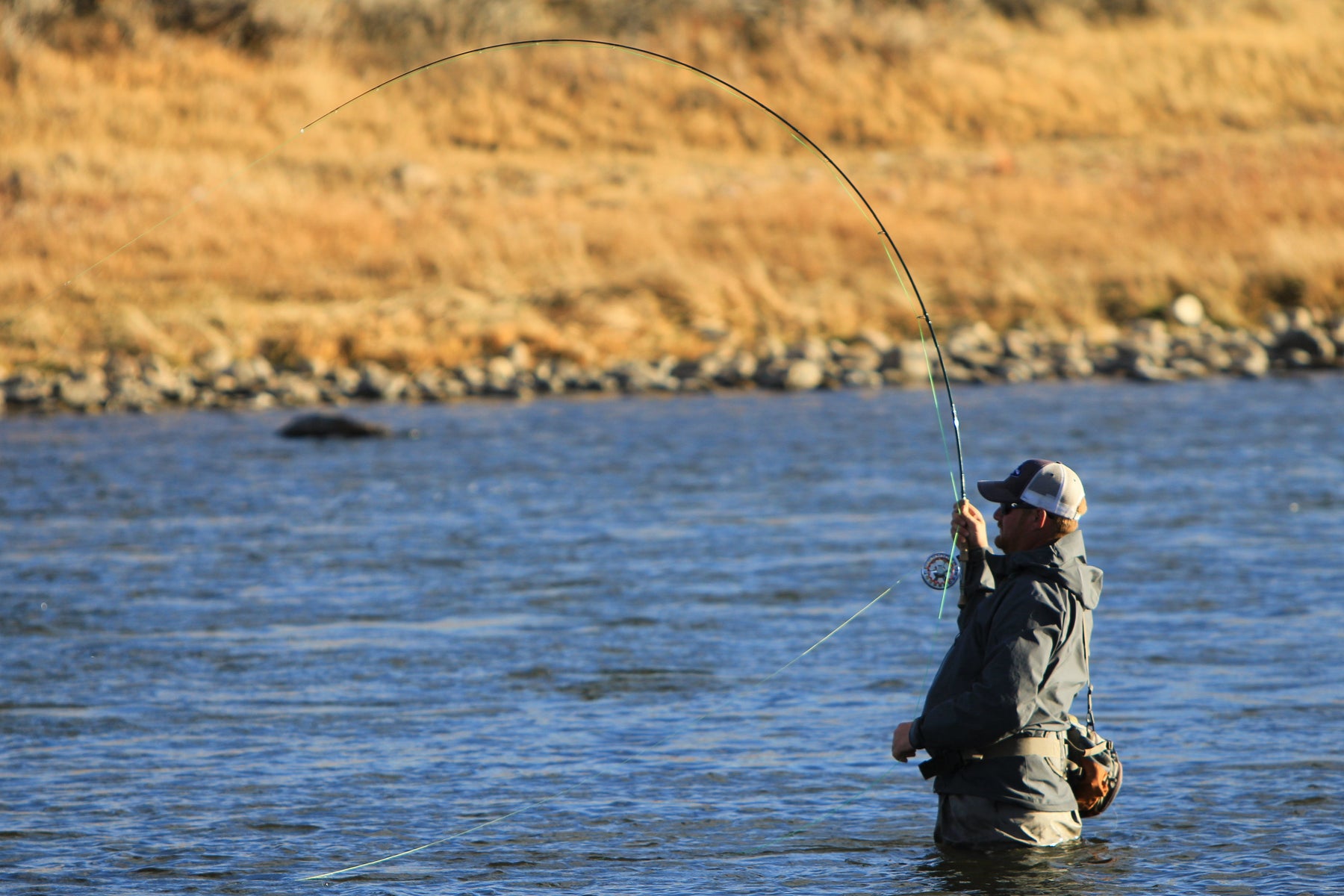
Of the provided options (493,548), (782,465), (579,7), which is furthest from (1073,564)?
(579,7)

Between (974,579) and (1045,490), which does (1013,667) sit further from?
(1045,490)

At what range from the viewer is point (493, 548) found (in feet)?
34.5

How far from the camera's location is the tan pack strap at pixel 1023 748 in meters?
4.58

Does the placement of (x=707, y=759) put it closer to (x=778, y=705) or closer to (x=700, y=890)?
(x=778, y=705)

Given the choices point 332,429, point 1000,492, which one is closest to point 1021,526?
point 1000,492

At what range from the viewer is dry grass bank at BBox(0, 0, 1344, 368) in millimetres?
20734

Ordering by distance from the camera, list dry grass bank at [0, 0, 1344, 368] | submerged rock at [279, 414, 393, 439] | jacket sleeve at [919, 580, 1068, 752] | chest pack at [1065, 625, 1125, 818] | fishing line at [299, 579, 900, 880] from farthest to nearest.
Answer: dry grass bank at [0, 0, 1344, 368] < submerged rock at [279, 414, 393, 439] < fishing line at [299, 579, 900, 880] < chest pack at [1065, 625, 1125, 818] < jacket sleeve at [919, 580, 1068, 752]

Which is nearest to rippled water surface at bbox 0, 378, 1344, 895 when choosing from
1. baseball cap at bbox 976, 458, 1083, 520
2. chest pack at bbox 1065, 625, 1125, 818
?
chest pack at bbox 1065, 625, 1125, 818

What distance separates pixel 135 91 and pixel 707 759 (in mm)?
23707

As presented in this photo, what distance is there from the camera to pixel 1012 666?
4426 mm

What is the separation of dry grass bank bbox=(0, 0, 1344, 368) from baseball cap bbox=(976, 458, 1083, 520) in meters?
11.9

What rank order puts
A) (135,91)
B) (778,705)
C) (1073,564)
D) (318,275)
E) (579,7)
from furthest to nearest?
1. (579,7)
2. (135,91)
3. (318,275)
4. (778,705)
5. (1073,564)

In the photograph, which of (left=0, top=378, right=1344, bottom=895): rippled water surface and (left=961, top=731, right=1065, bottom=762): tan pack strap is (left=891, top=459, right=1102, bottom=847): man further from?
(left=0, top=378, right=1344, bottom=895): rippled water surface

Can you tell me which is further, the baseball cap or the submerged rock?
the submerged rock
